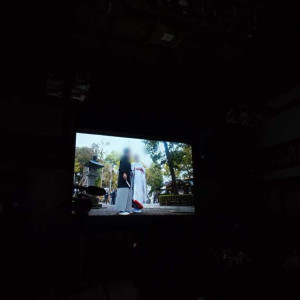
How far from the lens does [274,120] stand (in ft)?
14.6

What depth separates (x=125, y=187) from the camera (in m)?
5.77

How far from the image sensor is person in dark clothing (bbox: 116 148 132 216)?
5.63 metres

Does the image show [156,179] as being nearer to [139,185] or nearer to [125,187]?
[139,185]

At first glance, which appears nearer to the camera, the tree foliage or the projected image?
the projected image

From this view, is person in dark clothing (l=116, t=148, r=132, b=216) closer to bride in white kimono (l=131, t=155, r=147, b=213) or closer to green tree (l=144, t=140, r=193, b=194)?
bride in white kimono (l=131, t=155, r=147, b=213)

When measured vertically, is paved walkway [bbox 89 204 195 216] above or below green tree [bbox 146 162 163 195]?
below

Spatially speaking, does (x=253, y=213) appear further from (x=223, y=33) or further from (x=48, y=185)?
(x=48, y=185)

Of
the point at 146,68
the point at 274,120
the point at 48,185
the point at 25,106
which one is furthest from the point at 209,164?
the point at 25,106

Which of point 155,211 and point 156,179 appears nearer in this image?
point 155,211

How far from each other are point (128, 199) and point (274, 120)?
12.1ft

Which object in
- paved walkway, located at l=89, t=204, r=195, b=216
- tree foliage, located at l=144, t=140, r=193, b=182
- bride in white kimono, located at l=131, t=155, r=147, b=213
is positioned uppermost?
tree foliage, located at l=144, t=140, r=193, b=182

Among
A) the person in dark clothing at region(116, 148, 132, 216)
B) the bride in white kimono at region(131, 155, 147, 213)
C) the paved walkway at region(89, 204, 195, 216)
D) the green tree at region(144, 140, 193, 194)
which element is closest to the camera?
the paved walkway at region(89, 204, 195, 216)

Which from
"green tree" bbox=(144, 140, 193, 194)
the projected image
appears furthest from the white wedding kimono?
"green tree" bbox=(144, 140, 193, 194)

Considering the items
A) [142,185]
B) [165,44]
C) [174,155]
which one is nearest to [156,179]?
[174,155]
